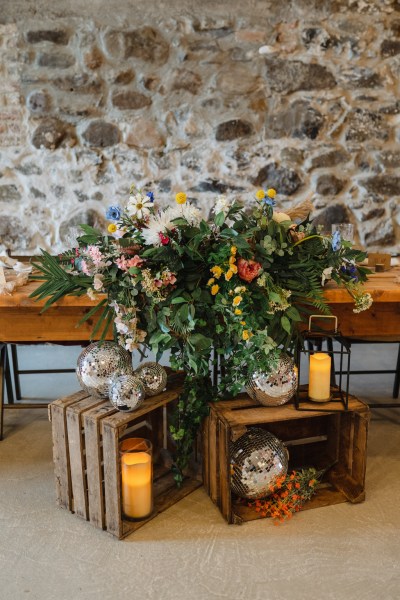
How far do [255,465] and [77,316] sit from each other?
89 centimetres

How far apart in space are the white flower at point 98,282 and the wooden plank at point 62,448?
16.7 inches

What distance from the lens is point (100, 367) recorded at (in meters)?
1.93

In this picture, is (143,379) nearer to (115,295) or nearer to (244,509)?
(115,295)

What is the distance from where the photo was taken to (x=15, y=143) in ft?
12.7

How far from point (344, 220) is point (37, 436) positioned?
2.64 meters

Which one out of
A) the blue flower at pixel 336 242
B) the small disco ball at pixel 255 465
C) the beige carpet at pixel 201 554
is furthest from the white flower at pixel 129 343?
the blue flower at pixel 336 242

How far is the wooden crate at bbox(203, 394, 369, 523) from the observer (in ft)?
6.19

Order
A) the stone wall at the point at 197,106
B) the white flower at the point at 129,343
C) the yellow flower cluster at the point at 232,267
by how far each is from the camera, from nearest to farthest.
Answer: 1. the yellow flower cluster at the point at 232,267
2. the white flower at the point at 129,343
3. the stone wall at the point at 197,106

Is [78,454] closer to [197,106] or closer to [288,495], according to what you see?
[288,495]

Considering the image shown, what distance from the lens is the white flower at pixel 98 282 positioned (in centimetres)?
183

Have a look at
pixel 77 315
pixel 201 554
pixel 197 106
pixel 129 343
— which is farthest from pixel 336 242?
pixel 197 106

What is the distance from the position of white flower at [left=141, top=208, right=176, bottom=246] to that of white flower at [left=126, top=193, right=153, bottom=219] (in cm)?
5

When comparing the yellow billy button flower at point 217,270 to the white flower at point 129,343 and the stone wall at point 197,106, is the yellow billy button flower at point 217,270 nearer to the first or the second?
the white flower at point 129,343

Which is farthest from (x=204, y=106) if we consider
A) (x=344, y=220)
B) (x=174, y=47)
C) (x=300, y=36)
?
(x=344, y=220)
